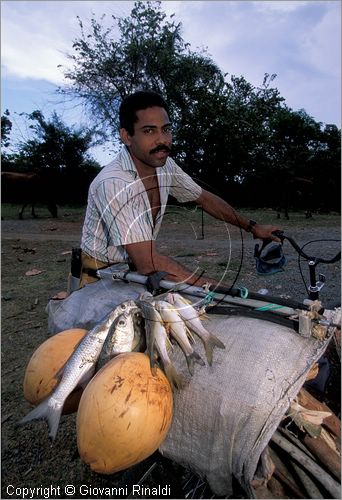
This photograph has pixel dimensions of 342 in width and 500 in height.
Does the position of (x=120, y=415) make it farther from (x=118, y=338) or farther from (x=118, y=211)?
(x=118, y=211)

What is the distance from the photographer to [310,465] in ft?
3.96

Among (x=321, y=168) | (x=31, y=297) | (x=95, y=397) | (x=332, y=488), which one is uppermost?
(x=321, y=168)

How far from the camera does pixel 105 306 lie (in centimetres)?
177

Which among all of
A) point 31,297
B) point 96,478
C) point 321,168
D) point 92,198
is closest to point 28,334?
point 31,297

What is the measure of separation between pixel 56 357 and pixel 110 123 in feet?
60.4

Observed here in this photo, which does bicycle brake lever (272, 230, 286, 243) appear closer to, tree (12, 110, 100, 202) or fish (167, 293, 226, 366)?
fish (167, 293, 226, 366)

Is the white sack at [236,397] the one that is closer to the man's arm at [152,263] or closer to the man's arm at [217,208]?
the man's arm at [152,263]

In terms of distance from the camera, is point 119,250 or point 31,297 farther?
point 31,297

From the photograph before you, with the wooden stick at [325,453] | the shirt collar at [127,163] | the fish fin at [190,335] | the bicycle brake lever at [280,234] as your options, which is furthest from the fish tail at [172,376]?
the shirt collar at [127,163]

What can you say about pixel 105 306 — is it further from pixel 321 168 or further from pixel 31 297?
pixel 321 168

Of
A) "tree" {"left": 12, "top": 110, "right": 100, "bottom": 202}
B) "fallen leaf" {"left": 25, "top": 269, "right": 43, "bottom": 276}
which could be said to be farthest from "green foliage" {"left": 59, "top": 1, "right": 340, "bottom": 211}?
"fallen leaf" {"left": 25, "top": 269, "right": 43, "bottom": 276}

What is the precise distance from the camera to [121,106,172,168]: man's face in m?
2.14

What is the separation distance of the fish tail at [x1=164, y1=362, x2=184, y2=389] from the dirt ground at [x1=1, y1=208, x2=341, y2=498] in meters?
0.52

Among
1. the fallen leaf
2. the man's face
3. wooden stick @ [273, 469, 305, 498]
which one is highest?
the man's face
